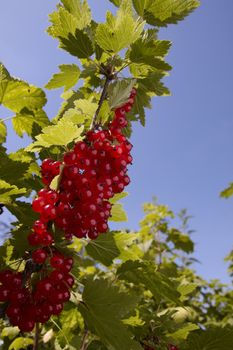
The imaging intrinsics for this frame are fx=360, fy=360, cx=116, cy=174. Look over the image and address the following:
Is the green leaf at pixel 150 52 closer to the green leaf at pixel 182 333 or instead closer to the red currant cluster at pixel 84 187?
the red currant cluster at pixel 84 187

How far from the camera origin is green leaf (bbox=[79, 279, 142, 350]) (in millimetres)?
1961

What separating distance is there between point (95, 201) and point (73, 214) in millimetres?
147

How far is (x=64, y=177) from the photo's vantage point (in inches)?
82.4

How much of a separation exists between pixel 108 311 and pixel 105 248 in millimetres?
672

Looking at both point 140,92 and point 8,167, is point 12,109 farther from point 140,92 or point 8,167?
point 140,92

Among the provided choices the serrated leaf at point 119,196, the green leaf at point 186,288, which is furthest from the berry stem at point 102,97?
the green leaf at point 186,288

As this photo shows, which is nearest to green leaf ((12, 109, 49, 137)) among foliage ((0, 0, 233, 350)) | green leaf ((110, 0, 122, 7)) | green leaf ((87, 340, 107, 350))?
foliage ((0, 0, 233, 350))

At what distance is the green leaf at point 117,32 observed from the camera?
7.88 ft

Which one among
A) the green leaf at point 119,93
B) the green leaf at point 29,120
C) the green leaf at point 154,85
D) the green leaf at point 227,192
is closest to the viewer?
the green leaf at point 119,93

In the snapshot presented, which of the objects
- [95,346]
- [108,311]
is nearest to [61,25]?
[108,311]

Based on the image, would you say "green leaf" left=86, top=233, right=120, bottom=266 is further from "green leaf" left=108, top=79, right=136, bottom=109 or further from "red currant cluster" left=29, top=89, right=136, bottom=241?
"green leaf" left=108, top=79, right=136, bottom=109

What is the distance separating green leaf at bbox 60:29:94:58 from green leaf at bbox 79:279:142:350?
1.64 m

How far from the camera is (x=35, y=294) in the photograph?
2.09m

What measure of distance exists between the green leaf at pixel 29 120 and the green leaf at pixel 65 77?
306mm
